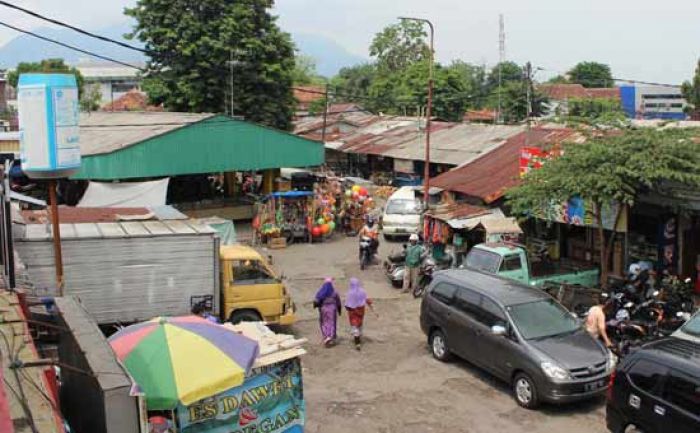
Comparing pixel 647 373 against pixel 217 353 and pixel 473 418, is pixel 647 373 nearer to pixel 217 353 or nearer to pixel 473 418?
pixel 473 418

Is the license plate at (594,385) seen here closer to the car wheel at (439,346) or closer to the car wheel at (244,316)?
the car wheel at (439,346)

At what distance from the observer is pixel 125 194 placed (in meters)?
24.6

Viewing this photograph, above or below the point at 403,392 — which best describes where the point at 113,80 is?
above

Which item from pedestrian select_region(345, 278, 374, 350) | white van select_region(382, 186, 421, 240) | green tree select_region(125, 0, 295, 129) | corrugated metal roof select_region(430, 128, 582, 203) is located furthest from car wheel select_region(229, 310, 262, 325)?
green tree select_region(125, 0, 295, 129)

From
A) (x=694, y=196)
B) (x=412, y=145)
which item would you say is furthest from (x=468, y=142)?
(x=694, y=196)

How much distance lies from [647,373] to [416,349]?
622cm

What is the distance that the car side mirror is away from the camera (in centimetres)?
1162

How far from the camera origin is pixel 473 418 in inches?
433

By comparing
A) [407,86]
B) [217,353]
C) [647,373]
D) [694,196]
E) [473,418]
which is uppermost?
[407,86]

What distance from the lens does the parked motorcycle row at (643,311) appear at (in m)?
13.2

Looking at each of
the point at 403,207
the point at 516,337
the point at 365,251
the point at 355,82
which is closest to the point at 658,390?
the point at 516,337

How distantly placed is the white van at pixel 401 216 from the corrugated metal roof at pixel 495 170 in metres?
2.48

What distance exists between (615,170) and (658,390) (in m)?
7.68

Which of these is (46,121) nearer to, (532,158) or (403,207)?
(532,158)
